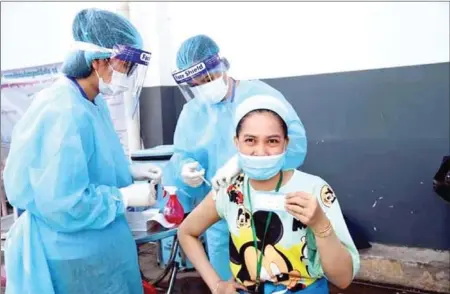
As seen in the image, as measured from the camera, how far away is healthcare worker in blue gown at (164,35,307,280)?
6.04 ft

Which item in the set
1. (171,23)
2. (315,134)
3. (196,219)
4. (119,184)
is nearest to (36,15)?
(171,23)

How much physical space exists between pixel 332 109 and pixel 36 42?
2.85 meters

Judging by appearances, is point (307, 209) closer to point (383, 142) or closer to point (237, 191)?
point (237, 191)

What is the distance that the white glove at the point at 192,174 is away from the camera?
5.93 feet

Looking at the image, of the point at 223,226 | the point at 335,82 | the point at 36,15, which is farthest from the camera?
the point at 36,15

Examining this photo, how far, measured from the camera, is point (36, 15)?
425 cm

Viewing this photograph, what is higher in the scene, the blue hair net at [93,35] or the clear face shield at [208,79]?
the blue hair net at [93,35]

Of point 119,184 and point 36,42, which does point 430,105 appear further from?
point 36,42

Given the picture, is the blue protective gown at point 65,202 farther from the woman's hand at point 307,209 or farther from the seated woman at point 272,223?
the woman's hand at point 307,209

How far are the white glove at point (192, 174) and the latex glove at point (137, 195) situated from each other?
0.27 meters

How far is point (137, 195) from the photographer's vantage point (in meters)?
1.50

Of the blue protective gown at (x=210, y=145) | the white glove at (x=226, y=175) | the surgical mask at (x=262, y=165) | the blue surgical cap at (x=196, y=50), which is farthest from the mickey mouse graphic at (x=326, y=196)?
the blue surgical cap at (x=196, y=50)

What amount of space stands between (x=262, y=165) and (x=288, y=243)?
0.21 m

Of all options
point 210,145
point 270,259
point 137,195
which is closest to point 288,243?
point 270,259
